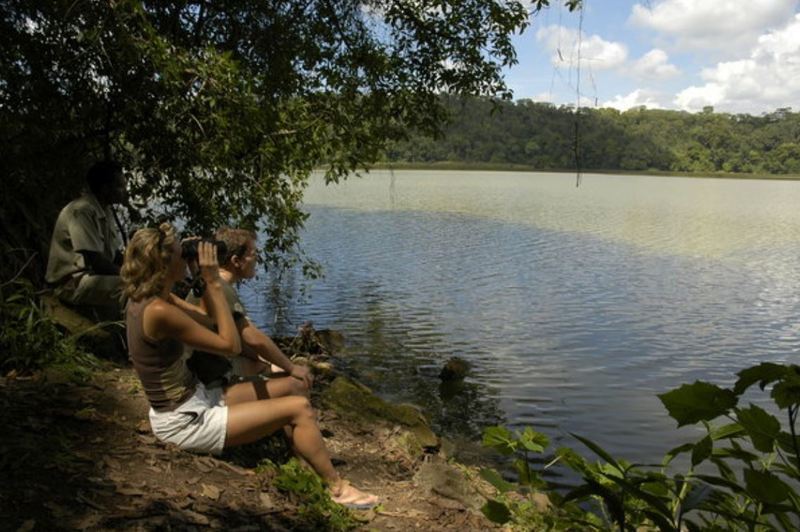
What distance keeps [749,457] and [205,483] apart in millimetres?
2776

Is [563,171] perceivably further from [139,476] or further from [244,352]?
[139,476]

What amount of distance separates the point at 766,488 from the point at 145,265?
115 inches

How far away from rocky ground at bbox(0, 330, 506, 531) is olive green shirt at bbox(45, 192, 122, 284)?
798 millimetres

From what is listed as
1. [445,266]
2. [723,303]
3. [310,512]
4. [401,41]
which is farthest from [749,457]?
[445,266]

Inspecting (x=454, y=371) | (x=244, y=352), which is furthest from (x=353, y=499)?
(x=454, y=371)

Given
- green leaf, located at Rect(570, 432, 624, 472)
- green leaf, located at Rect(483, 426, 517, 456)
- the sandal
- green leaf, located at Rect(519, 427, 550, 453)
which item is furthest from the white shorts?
green leaf, located at Rect(570, 432, 624, 472)

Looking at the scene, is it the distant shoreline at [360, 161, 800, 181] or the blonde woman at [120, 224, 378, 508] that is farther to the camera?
the distant shoreline at [360, 161, 800, 181]

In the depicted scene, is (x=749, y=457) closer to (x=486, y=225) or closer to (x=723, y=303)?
(x=723, y=303)

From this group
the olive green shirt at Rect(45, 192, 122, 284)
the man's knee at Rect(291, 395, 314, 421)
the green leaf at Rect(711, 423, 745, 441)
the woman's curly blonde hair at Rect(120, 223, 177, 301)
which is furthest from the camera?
the olive green shirt at Rect(45, 192, 122, 284)

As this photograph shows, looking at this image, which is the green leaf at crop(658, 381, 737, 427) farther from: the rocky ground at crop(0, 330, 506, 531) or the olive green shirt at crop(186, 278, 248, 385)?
the olive green shirt at crop(186, 278, 248, 385)

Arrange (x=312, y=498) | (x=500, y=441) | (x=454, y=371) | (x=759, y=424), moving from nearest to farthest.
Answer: (x=759, y=424) < (x=500, y=441) < (x=312, y=498) < (x=454, y=371)

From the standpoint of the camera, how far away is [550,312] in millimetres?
15180

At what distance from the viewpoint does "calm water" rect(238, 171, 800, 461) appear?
985cm

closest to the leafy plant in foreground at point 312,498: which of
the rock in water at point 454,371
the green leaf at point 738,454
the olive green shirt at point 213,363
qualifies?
the olive green shirt at point 213,363
